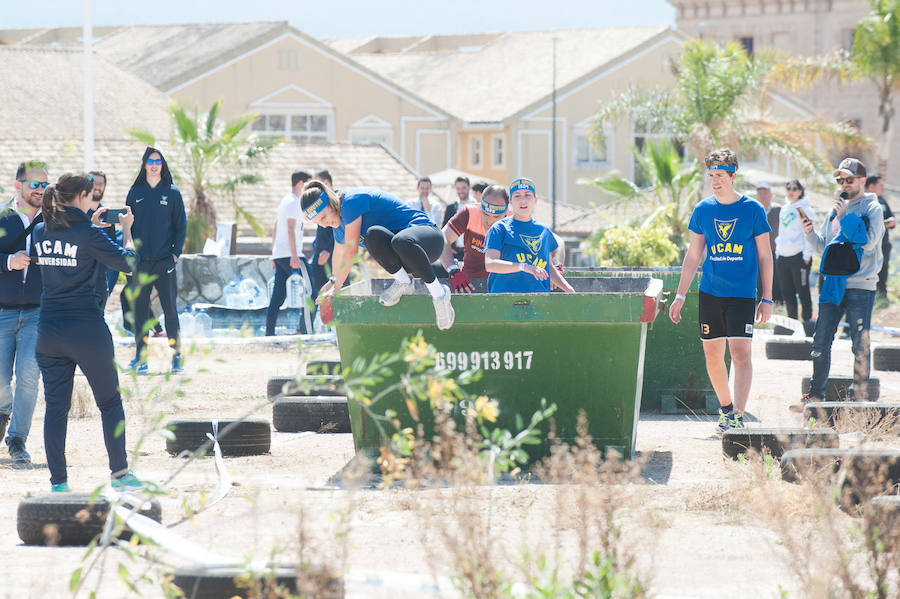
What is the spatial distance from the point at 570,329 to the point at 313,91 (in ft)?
128

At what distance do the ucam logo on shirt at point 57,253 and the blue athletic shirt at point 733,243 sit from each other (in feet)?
13.3

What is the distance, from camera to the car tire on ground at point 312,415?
32.6 feet

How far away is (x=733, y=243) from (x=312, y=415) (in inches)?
129

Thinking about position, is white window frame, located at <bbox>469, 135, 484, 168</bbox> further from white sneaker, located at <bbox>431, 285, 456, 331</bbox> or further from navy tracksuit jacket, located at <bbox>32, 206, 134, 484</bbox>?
navy tracksuit jacket, located at <bbox>32, 206, 134, 484</bbox>

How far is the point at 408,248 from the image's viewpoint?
7.98 m

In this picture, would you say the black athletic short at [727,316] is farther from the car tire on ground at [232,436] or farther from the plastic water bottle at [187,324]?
the plastic water bottle at [187,324]

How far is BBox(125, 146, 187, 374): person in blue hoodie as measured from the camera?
12.3 metres

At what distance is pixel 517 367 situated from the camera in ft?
25.6

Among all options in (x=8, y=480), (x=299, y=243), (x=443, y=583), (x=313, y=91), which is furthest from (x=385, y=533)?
(x=313, y=91)

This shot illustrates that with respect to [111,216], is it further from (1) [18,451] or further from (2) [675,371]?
(2) [675,371]

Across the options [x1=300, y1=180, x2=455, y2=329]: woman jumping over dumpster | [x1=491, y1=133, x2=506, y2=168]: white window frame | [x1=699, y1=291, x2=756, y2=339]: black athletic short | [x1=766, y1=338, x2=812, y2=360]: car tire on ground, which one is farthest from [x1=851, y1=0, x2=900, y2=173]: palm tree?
[x1=300, y1=180, x2=455, y2=329]: woman jumping over dumpster

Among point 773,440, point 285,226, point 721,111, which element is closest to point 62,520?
point 773,440

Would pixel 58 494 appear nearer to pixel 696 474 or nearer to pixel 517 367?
pixel 517 367

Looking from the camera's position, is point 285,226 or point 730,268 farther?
point 285,226
